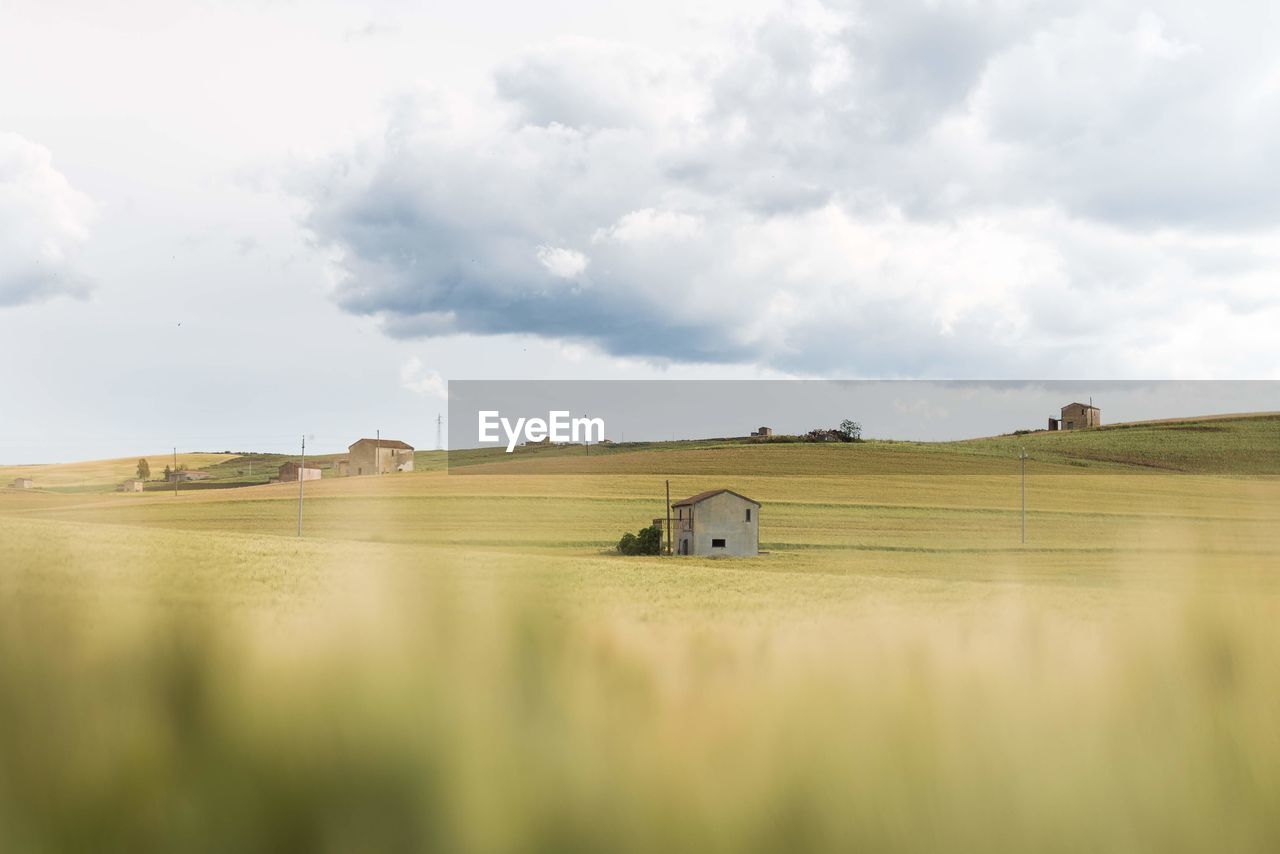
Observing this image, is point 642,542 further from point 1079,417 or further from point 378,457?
point 1079,417

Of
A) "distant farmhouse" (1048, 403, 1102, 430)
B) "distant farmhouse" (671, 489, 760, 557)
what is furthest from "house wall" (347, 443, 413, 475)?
"distant farmhouse" (1048, 403, 1102, 430)

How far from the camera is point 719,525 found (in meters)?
40.3

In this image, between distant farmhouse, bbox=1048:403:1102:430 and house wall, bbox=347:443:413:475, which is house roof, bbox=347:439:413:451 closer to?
house wall, bbox=347:443:413:475

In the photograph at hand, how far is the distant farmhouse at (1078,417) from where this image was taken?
95438 millimetres

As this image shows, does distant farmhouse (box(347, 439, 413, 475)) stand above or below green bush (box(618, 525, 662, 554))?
above

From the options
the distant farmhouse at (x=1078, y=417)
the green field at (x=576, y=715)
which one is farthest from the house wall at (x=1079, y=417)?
the green field at (x=576, y=715)

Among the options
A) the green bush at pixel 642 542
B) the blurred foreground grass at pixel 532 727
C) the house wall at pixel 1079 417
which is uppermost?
the house wall at pixel 1079 417

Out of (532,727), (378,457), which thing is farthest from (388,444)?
(532,727)

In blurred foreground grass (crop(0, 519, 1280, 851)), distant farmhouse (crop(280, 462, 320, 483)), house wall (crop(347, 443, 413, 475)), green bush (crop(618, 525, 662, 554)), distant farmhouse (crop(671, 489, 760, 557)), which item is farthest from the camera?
distant farmhouse (crop(280, 462, 320, 483))

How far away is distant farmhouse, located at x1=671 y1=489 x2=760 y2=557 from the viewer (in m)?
40.0

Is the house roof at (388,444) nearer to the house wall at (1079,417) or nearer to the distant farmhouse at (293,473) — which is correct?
the distant farmhouse at (293,473)

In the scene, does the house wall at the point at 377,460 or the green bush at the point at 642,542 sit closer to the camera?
the green bush at the point at 642,542

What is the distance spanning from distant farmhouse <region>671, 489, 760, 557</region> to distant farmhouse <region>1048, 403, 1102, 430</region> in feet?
209

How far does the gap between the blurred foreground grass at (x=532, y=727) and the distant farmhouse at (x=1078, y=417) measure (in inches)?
A: 3977
